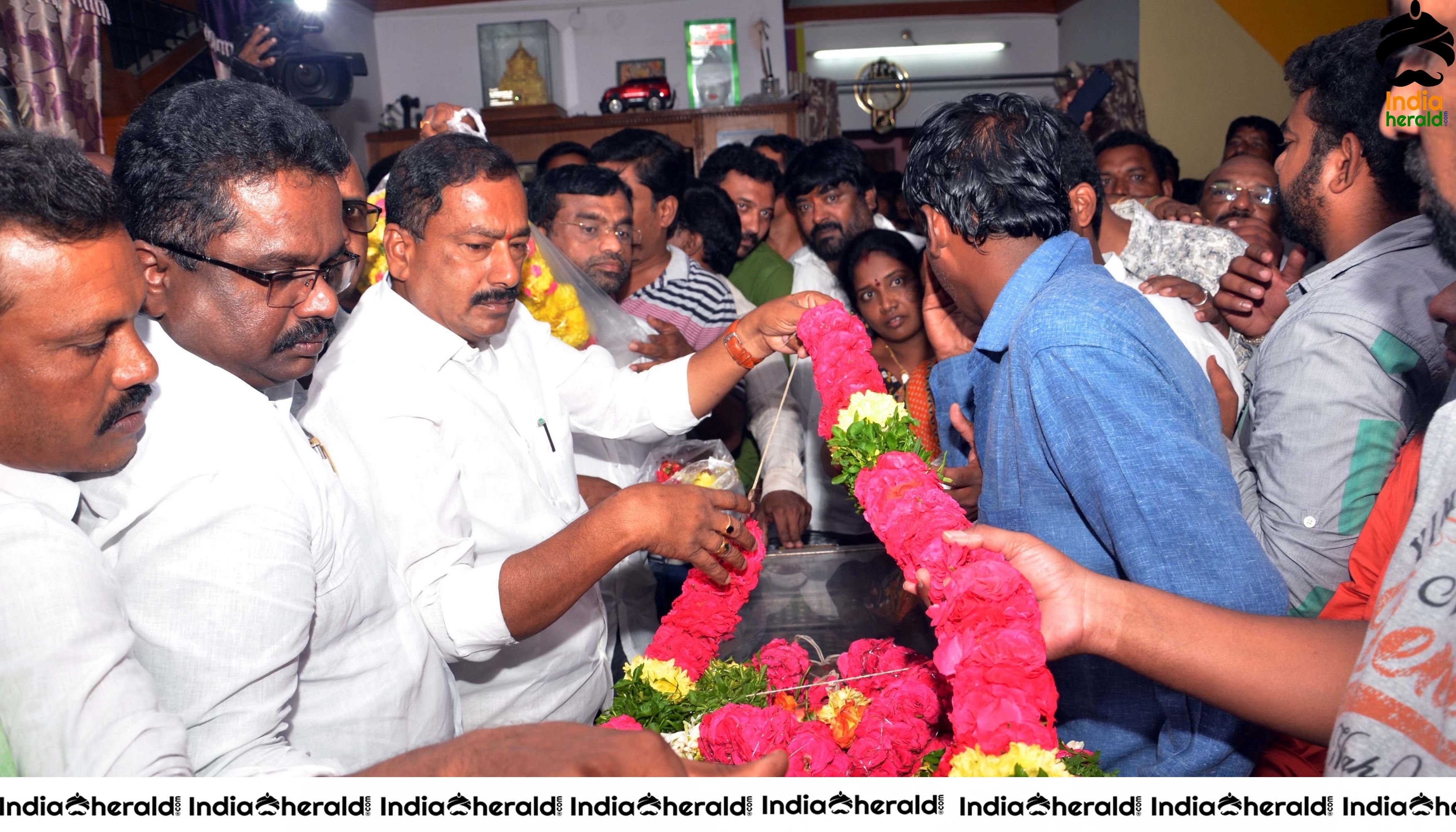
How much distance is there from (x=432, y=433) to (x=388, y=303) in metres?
0.40

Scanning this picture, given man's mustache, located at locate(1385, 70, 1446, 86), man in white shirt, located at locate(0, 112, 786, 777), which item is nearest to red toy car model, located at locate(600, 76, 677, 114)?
man in white shirt, located at locate(0, 112, 786, 777)

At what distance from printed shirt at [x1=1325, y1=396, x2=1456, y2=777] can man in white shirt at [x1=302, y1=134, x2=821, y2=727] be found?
1178mm

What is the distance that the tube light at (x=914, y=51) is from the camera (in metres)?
12.3

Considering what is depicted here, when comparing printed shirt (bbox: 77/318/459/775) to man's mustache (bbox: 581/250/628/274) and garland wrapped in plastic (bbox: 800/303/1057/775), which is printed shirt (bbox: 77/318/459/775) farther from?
man's mustache (bbox: 581/250/628/274)

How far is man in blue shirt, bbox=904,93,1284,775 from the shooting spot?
1.51 metres

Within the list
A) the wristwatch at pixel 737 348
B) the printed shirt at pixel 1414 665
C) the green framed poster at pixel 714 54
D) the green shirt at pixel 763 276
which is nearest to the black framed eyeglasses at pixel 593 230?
the green shirt at pixel 763 276

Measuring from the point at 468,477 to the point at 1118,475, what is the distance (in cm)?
141

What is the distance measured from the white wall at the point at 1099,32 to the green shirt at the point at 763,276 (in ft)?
23.9

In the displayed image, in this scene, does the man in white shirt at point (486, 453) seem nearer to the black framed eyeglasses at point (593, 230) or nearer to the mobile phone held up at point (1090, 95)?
the black framed eyeglasses at point (593, 230)

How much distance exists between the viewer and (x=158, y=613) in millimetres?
1294
